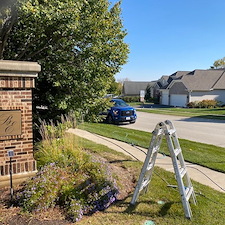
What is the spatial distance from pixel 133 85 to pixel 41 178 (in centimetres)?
6291

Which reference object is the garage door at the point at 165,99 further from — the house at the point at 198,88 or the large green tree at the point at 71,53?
the large green tree at the point at 71,53

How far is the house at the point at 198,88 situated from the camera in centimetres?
3712

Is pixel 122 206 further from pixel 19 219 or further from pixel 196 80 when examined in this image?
pixel 196 80

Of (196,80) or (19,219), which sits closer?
(19,219)

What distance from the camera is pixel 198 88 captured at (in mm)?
37281

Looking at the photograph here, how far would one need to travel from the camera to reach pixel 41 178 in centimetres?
398

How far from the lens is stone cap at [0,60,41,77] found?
4.10 metres

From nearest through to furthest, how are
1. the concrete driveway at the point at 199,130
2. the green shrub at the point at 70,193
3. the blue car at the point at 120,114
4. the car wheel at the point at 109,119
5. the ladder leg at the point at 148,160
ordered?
the green shrub at the point at 70,193 < the ladder leg at the point at 148,160 < the concrete driveway at the point at 199,130 < the blue car at the point at 120,114 < the car wheel at the point at 109,119

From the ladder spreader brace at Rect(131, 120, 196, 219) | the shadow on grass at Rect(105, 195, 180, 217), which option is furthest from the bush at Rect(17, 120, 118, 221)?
the ladder spreader brace at Rect(131, 120, 196, 219)

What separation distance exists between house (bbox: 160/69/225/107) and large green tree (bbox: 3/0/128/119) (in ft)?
104

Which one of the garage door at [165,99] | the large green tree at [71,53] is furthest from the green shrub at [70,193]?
the garage door at [165,99]

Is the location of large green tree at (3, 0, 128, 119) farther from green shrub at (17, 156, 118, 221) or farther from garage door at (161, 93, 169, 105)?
garage door at (161, 93, 169, 105)

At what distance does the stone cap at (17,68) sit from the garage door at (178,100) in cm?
3529

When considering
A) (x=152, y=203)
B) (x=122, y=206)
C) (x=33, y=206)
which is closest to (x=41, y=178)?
(x=33, y=206)
